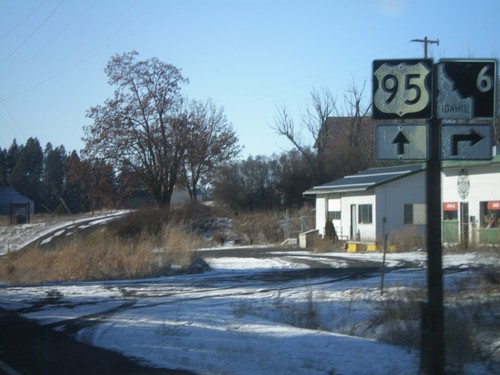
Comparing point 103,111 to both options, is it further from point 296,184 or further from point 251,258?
point 251,258

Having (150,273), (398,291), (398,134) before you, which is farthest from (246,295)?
(398,134)

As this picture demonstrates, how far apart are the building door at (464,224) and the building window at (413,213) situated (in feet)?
15.2

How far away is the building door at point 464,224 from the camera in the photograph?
92.8 feet

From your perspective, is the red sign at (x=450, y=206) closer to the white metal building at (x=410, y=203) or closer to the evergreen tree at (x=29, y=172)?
the white metal building at (x=410, y=203)

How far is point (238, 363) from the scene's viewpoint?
9047 mm

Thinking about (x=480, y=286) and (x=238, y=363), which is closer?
(x=238, y=363)

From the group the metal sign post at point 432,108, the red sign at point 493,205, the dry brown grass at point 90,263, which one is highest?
the metal sign post at point 432,108

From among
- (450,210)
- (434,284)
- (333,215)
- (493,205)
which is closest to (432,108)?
(434,284)

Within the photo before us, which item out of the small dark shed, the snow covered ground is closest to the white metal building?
the snow covered ground

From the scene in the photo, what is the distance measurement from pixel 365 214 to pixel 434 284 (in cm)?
3017

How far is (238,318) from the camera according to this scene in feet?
42.1

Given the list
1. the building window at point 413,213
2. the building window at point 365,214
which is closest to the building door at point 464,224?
the building window at point 413,213

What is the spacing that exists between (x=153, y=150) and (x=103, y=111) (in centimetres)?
465

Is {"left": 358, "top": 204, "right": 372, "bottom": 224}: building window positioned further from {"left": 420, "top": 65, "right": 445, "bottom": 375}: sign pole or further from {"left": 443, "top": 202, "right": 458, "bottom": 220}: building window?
{"left": 420, "top": 65, "right": 445, "bottom": 375}: sign pole
